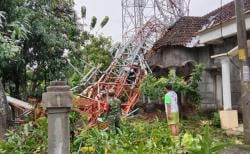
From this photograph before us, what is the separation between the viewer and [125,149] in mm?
6543

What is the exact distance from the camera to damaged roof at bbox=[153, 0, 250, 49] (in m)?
17.5

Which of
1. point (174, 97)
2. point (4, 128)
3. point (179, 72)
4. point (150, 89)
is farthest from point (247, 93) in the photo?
point (179, 72)

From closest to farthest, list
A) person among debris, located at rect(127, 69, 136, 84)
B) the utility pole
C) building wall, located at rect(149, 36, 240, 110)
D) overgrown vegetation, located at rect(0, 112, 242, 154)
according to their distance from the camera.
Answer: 1. overgrown vegetation, located at rect(0, 112, 242, 154)
2. the utility pole
3. building wall, located at rect(149, 36, 240, 110)
4. person among debris, located at rect(127, 69, 136, 84)

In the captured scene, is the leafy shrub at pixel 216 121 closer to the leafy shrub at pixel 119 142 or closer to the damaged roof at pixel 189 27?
the damaged roof at pixel 189 27

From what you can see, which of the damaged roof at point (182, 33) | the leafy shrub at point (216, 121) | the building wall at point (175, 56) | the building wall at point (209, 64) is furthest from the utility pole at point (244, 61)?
the building wall at point (175, 56)

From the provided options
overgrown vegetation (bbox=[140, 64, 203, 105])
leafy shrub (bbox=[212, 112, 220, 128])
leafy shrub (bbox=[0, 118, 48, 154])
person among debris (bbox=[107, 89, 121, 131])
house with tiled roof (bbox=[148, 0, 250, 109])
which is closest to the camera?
leafy shrub (bbox=[0, 118, 48, 154])

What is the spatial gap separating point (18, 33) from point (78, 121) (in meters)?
3.87

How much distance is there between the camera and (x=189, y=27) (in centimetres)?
1908

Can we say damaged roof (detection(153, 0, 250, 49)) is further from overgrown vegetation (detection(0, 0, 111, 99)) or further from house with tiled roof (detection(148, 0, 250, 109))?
overgrown vegetation (detection(0, 0, 111, 99))

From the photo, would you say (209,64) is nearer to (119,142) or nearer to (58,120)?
(119,142)

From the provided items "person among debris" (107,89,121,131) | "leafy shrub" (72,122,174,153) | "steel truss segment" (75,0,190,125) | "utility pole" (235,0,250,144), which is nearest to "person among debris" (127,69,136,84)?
"steel truss segment" (75,0,190,125)

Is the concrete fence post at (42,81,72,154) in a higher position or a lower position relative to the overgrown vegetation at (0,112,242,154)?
higher

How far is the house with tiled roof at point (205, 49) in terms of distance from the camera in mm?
14941

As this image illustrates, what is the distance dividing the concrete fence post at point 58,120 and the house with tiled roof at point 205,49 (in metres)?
9.06
